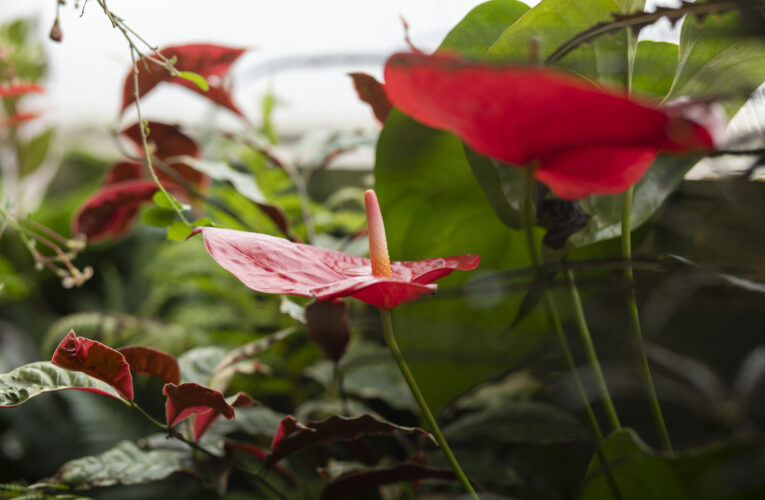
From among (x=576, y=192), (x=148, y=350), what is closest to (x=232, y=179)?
(x=148, y=350)

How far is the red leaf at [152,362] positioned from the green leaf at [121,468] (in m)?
0.05

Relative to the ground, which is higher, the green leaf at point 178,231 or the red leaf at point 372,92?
the red leaf at point 372,92

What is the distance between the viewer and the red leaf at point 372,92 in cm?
32

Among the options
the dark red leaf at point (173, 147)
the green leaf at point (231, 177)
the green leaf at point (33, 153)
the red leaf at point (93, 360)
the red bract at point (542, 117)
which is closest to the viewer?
the red bract at point (542, 117)

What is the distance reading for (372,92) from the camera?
1.07 feet

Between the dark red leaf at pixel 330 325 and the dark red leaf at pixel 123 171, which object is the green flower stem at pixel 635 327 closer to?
the dark red leaf at pixel 330 325

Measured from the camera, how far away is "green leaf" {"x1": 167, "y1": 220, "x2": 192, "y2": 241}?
11.1 inches

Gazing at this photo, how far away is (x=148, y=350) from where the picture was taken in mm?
286

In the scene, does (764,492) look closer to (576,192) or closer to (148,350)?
(576,192)

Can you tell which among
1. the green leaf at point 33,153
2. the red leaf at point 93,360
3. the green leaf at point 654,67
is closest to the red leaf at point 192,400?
the red leaf at point 93,360

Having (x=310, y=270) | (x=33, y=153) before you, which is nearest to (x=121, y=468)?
(x=310, y=270)

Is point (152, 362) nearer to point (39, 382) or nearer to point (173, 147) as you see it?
point (39, 382)

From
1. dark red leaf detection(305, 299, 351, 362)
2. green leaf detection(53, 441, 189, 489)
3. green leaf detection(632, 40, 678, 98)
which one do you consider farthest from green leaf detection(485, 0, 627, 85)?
green leaf detection(53, 441, 189, 489)

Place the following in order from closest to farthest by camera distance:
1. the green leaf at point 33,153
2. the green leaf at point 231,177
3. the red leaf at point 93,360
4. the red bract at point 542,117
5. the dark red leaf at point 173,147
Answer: the red bract at point 542,117 < the red leaf at point 93,360 < the green leaf at point 231,177 < the dark red leaf at point 173,147 < the green leaf at point 33,153
